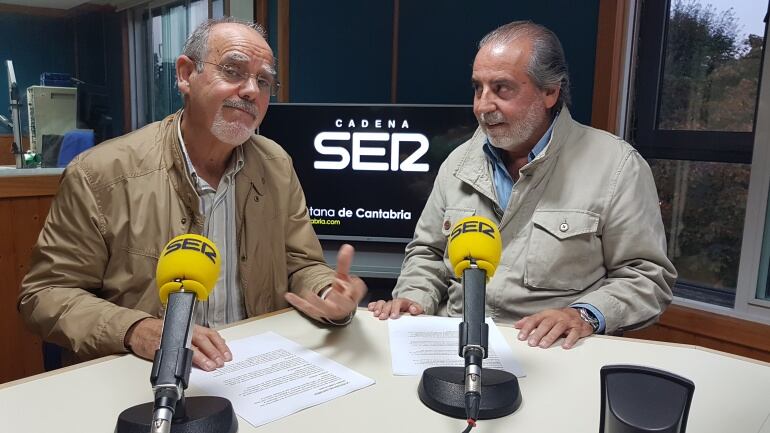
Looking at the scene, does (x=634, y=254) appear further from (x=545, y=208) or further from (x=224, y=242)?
(x=224, y=242)

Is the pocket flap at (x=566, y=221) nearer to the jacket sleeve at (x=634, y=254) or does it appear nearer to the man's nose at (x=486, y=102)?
the jacket sleeve at (x=634, y=254)

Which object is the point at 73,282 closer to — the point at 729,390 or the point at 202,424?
A: the point at 202,424

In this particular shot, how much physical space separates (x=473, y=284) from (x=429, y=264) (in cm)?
96

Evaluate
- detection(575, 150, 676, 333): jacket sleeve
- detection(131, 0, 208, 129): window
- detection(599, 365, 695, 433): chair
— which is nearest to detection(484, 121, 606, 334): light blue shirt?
detection(575, 150, 676, 333): jacket sleeve

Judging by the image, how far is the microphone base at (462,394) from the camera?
88 centimetres

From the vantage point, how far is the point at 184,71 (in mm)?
1549

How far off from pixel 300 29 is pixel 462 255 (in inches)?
103

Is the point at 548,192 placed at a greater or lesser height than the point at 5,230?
greater

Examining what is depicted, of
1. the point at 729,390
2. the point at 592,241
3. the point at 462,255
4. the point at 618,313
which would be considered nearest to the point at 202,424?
the point at 462,255

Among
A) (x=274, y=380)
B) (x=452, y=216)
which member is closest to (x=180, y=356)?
(x=274, y=380)

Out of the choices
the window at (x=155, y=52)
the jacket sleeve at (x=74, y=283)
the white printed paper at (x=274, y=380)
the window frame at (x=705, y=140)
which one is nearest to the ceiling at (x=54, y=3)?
the window at (x=155, y=52)

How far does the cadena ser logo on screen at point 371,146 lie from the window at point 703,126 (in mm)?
1039

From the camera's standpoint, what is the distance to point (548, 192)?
1.64 metres

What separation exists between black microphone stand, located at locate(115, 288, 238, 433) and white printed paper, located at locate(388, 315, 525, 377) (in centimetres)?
35
